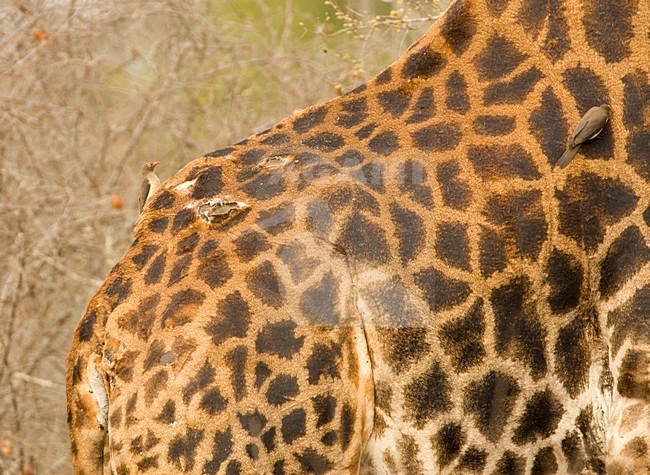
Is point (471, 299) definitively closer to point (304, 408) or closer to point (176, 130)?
point (304, 408)

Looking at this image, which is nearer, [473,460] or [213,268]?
[213,268]

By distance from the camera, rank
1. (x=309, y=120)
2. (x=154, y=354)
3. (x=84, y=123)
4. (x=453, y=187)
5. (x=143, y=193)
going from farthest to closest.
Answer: (x=84, y=123) → (x=143, y=193) → (x=309, y=120) → (x=453, y=187) → (x=154, y=354)

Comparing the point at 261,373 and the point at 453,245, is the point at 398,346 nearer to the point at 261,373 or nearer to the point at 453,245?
the point at 453,245

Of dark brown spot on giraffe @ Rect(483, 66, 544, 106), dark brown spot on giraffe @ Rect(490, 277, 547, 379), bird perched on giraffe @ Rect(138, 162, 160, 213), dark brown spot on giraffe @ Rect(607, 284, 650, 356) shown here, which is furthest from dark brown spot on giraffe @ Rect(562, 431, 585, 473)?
bird perched on giraffe @ Rect(138, 162, 160, 213)

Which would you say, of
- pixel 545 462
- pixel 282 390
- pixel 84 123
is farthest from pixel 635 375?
pixel 84 123

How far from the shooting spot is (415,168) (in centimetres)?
422

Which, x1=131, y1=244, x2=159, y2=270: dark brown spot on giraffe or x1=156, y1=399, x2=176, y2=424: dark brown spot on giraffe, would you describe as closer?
x1=156, y1=399, x2=176, y2=424: dark brown spot on giraffe

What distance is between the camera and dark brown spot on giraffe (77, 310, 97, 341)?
409 centimetres

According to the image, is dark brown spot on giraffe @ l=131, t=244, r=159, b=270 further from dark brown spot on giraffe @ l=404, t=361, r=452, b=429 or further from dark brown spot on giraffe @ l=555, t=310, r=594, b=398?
dark brown spot on giraffe @ l=555, t=310, r=594, b=398

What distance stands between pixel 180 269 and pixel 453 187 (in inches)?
47.4

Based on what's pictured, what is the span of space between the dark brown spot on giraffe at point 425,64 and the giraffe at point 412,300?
22 centimetres

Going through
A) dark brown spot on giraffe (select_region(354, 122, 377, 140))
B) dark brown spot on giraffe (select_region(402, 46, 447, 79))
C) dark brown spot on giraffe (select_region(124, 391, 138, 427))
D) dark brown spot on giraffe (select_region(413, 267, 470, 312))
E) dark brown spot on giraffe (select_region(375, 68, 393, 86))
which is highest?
dark brown spot on giraffe (select_region(402, 46, 447, 79))

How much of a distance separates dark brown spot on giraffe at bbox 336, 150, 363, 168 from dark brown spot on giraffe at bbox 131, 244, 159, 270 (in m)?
0.88

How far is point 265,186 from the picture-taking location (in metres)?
4.22
